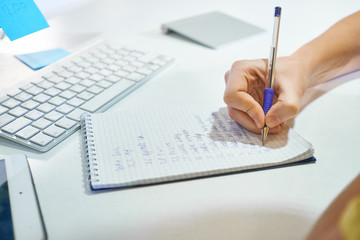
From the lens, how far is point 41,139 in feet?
1.64

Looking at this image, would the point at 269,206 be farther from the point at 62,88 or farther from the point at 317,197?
the point at 62,88

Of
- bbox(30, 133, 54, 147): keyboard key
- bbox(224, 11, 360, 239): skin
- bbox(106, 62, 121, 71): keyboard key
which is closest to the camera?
bbox(224, 11, 360, 239): skin

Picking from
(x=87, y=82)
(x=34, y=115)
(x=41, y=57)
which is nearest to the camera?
(x=34, y=115)

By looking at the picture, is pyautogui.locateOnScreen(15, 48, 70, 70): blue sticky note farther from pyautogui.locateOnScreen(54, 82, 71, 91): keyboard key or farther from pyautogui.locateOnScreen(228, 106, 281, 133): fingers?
pyautogui.locateOnScreen(228, 106, 281, 133): fingers

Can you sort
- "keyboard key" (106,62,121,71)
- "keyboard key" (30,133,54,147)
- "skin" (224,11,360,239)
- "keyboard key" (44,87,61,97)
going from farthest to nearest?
"keyboard key" (106,62,121,71), "keyboard key" (44,87,61,97), "keyboard key" (30,133,54,147), "skin" (224,11,360,239)

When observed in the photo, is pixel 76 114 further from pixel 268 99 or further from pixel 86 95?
pixel 268 99

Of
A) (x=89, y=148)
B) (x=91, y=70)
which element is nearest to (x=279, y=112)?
(x=89, y=148)

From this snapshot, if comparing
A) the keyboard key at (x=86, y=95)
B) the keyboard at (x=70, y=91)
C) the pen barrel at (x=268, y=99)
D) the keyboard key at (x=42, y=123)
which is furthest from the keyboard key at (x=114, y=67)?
the pen barrel at (x=268, y=99)

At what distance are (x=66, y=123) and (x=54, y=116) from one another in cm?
2

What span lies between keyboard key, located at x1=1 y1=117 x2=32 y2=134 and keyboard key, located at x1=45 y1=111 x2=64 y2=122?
3cm

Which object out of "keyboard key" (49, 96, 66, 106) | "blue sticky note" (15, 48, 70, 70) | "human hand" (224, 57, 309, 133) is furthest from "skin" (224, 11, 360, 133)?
"blue sticky note" (15, 48, 70, 70)

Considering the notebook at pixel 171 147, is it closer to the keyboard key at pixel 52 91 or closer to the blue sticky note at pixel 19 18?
the keyboard key at pixel 52 91

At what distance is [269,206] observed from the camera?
413mm

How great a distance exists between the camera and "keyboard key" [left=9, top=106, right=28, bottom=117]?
54 cm
